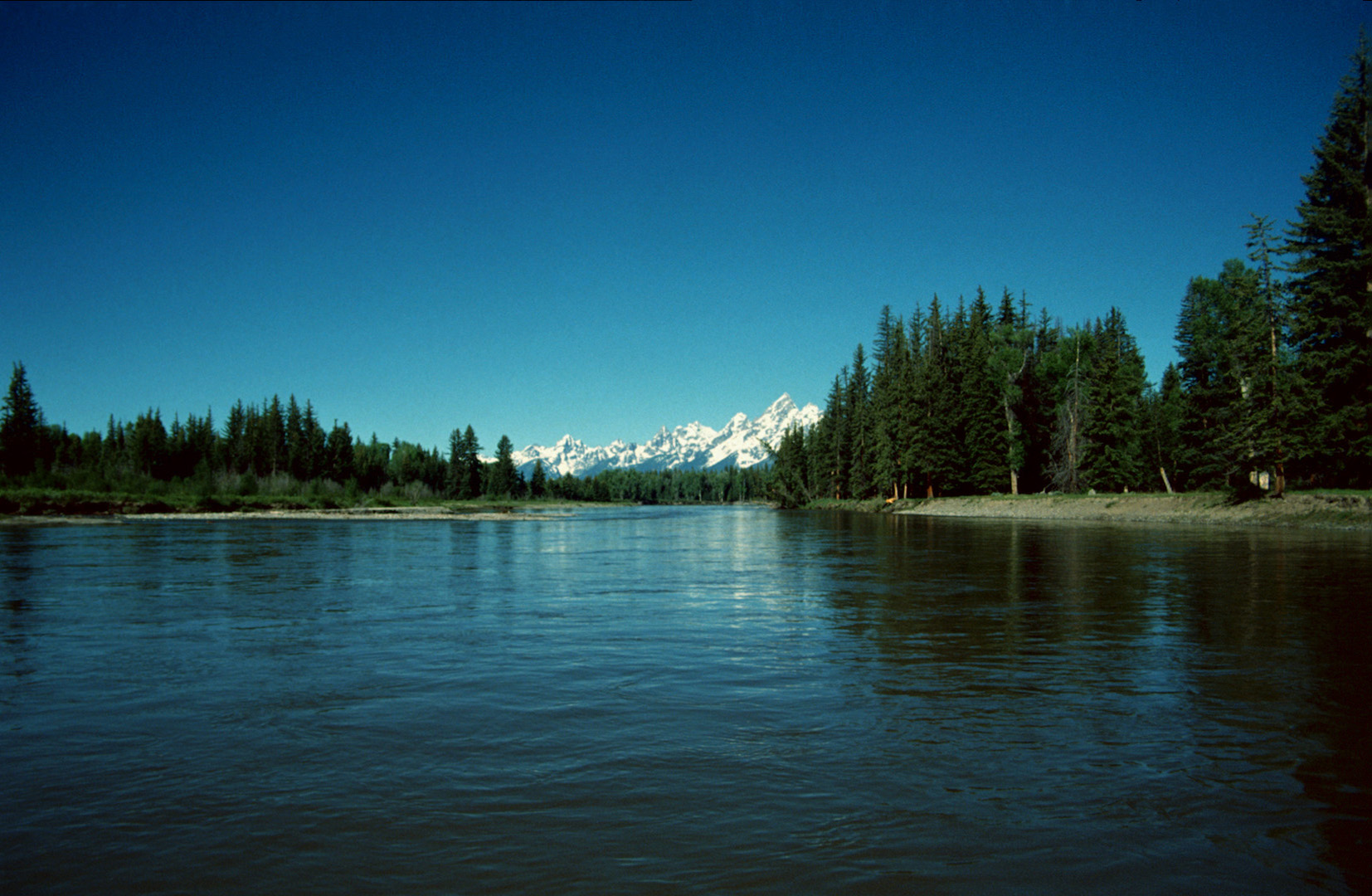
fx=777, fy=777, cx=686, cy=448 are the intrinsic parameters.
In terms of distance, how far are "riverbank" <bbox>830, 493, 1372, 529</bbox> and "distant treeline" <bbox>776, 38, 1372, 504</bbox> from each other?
2192 millimetres

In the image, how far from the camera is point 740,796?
6.19m

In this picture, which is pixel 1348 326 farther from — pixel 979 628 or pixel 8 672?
pixel 8 672

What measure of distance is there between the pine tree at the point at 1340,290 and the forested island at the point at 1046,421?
118mm

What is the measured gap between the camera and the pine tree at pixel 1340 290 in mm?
44375

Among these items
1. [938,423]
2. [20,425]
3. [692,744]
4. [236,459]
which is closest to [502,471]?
[236,459]

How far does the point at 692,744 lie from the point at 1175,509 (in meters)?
55.0

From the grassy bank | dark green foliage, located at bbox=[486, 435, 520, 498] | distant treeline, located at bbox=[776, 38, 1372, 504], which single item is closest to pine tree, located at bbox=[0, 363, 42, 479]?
the grassy bank

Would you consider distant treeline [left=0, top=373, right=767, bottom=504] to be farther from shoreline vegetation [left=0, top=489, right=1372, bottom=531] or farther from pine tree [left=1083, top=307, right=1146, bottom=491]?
pine tree [left=1083, top=307, right=1146, bottom=491]

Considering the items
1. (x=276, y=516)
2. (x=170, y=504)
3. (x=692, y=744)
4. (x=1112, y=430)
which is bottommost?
(x=276, y=516)

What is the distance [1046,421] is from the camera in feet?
277

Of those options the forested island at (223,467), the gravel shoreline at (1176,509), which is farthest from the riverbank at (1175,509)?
the forested island at (223,467)

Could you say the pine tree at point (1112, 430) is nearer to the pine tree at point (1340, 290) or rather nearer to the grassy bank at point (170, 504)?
the pine tree at point (1340, 290)

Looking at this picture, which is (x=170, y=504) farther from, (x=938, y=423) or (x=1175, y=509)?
(x=1175, y=509)

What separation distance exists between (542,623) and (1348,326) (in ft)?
178
